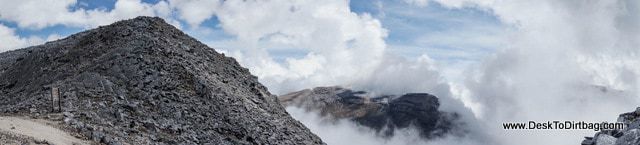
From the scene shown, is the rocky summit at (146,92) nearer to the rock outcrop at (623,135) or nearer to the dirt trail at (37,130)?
the dirt trail at (37,130)

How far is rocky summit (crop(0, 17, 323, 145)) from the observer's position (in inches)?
1383

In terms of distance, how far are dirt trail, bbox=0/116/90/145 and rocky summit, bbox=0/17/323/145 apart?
114 cm

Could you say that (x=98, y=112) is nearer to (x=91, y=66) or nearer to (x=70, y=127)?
(x=70, y=127)

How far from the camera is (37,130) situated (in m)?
29.8

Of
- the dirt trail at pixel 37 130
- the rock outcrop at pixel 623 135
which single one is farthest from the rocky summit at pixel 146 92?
the rock outcrop at pixel 623 135

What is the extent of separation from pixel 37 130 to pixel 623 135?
3113cm

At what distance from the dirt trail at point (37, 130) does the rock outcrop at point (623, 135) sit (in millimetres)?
28302

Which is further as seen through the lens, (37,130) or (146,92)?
(146,92)

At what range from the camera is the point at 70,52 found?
48.5 meters

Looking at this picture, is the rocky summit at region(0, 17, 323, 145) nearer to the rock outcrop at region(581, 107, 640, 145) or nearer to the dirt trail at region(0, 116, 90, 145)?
the dirt trail at region(0, 116, 90, 145)

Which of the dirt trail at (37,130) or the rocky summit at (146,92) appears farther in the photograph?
the rocky summit at (146,92)

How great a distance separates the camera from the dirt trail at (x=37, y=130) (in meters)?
28.5

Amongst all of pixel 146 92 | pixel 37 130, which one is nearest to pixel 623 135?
pixel 146 92

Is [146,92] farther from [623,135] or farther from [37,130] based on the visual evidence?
[623,135]
